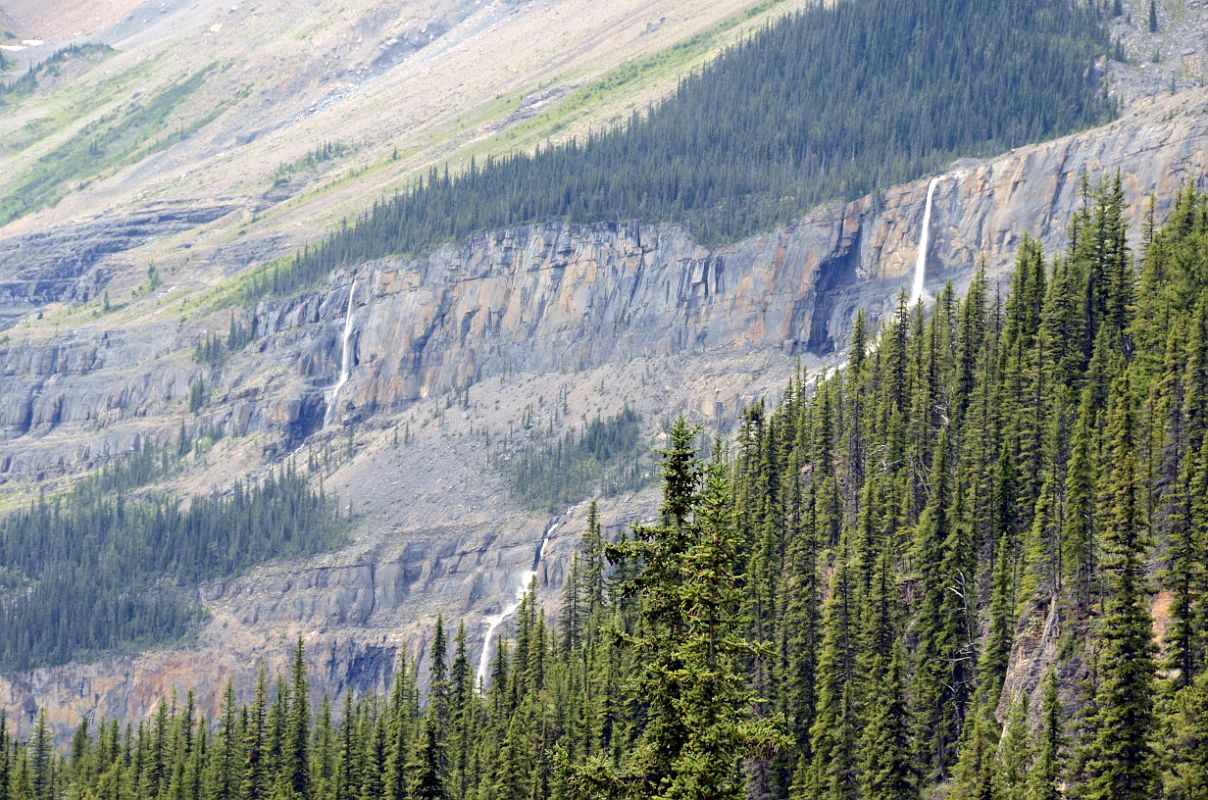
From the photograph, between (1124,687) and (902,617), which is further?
(902,617)

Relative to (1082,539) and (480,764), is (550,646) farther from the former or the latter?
(1082,539)

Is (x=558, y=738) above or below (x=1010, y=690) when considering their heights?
below

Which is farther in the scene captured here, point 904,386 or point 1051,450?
point 904,386

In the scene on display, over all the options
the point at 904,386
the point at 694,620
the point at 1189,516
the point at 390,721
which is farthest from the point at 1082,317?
the point at 694,620

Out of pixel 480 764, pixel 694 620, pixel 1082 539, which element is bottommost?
pixel 480 764

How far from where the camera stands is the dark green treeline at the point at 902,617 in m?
53.2

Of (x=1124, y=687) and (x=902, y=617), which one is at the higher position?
(x=1124, y=687)

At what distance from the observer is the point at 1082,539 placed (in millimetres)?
97312

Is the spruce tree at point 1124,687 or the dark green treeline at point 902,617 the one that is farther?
the spruce tree at point 1124,687

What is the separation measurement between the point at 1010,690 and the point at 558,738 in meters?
35.8

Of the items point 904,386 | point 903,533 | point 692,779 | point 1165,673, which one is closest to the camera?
point 692,779

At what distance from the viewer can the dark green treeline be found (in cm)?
5322

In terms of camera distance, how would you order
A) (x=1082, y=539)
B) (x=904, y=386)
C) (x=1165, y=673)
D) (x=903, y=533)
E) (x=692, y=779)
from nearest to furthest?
(x=692, y=779) < (x=1165, y=673) < (x=1082, y=539) < (x=903, y=533) < (x=904, y=386)

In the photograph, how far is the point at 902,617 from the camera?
11650 cm
